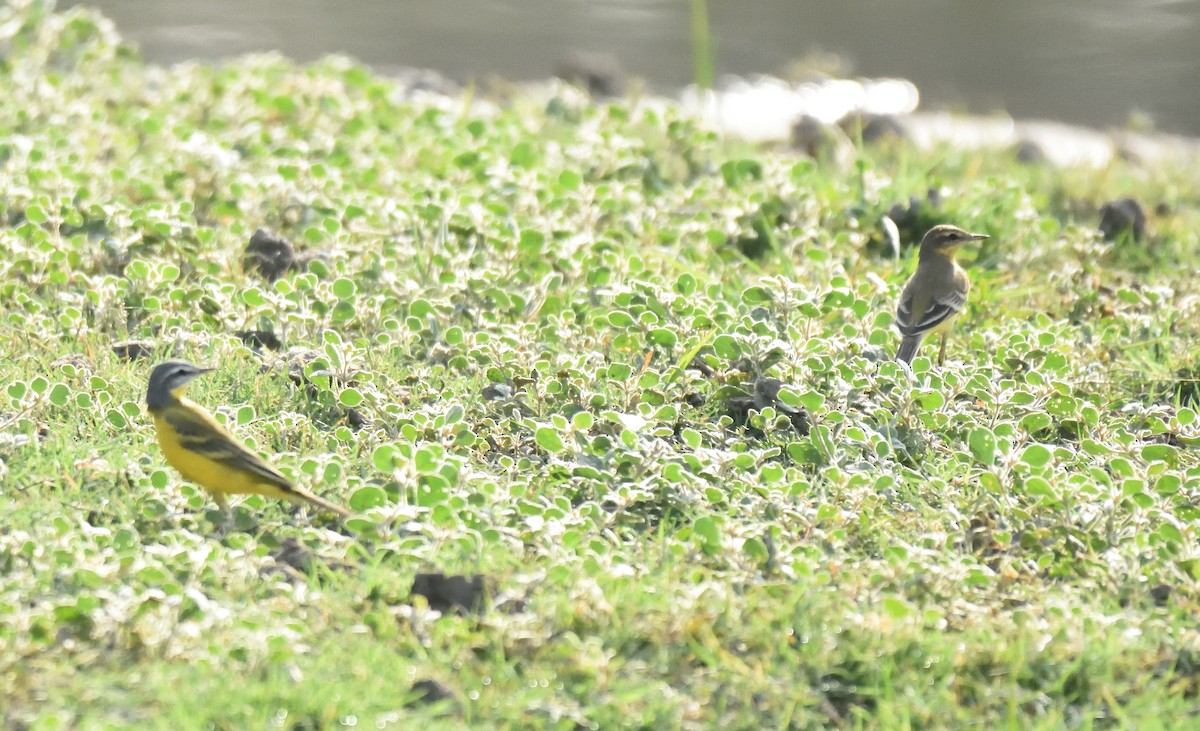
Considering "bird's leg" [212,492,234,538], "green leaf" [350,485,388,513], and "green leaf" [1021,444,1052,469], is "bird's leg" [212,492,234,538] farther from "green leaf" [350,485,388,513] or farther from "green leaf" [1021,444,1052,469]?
"green leaf" [1021,444,1052,469]

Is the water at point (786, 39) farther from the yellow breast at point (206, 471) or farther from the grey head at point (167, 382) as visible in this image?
the yellow breast at point (206, 471)

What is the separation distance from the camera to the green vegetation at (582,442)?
3920 mm

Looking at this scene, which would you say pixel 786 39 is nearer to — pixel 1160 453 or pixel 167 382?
pixel 1160 453

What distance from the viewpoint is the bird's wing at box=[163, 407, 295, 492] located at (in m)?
4.57

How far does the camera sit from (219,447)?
4.59 meters

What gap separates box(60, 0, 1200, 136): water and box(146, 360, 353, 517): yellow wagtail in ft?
27.1

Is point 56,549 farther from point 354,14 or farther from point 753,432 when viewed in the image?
point 354,14

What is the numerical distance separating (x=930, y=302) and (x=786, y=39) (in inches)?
331

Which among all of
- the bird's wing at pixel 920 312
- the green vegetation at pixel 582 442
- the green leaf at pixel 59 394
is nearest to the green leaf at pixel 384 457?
the green vegetation at pixel 582 442

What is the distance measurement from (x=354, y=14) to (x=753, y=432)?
1069 cm

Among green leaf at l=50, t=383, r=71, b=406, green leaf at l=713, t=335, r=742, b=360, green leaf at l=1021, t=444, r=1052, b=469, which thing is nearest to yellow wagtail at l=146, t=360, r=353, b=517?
green leaf at l=50, t=383, r=71, b=406

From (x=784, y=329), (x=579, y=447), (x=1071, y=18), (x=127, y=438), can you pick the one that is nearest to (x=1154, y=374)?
(x=784, y=329)

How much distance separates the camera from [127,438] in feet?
17.1

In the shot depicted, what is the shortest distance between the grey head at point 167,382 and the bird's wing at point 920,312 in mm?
2920
